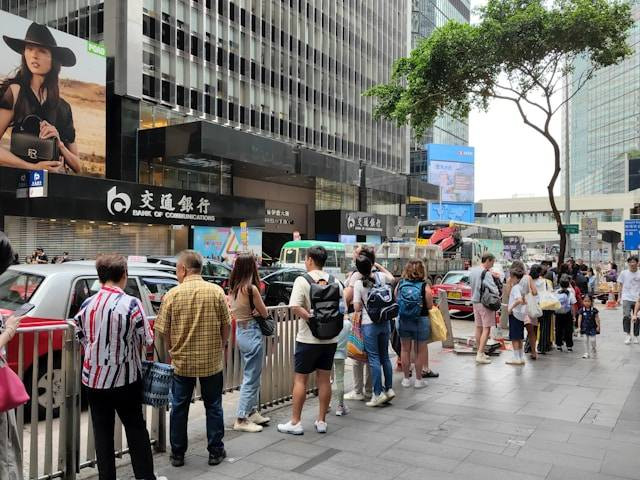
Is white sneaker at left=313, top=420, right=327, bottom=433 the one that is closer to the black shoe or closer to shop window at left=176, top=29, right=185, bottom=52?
the black shoe

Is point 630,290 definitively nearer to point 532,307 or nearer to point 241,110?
point 532,307

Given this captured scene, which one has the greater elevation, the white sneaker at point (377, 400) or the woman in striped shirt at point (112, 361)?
the woman in striped shirt at point (112, 361)

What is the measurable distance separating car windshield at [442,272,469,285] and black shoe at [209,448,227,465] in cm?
1348

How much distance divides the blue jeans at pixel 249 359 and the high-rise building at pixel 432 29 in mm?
76885

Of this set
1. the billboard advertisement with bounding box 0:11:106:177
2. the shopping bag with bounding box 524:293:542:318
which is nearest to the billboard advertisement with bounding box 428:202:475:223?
the billboard advertisement with bounding box 0:11:106:177

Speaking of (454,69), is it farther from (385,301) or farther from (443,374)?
(385,301)

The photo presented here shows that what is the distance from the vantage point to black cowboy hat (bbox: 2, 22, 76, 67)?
23.5 metres

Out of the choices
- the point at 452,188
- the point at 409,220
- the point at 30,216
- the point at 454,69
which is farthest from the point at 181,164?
Result: the point at 452,188

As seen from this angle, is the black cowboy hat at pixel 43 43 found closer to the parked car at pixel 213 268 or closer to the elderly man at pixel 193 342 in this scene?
the parked car at pixel 213 268

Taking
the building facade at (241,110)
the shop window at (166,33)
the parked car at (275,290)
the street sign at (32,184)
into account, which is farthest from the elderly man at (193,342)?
the shop window at (166,33)

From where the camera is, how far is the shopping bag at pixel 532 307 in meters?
9.45

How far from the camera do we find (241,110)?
38.6 m

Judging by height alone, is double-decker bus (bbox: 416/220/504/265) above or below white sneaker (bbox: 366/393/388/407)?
above

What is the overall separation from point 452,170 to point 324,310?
8326cm
